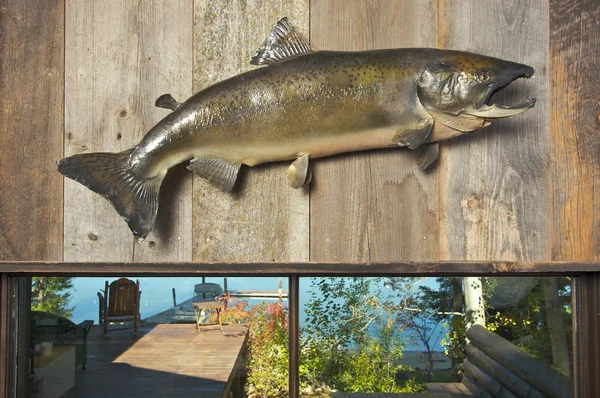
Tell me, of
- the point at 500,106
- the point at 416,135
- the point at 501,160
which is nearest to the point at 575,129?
the point at 501,160

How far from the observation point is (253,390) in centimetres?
159

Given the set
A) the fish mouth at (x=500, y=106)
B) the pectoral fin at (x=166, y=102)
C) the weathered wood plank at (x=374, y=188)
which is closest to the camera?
the fish mouth at (x=500, y=106)

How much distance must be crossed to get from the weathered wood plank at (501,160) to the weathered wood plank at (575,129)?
0.03 meters

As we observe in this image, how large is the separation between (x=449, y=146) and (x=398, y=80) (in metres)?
0.31

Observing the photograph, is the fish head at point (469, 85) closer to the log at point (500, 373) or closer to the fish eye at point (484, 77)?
the fish eye at point (484, 77)

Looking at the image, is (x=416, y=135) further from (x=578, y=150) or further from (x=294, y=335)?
(x=294, y=335)

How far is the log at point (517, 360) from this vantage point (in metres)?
1.57

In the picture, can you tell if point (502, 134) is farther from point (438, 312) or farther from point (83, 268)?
point (83, 268)

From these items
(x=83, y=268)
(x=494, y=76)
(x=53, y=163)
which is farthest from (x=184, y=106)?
(x=494, y=76)

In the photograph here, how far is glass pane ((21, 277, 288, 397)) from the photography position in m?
1.59

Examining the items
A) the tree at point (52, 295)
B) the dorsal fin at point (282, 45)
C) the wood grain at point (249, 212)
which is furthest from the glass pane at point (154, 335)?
the dorsal fin at point (282, 45)

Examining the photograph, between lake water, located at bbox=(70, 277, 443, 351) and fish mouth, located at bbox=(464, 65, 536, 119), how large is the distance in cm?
57

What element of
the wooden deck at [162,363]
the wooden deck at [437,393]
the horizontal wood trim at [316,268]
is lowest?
the wooden deck at [437,393]

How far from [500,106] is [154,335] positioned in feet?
4.15
